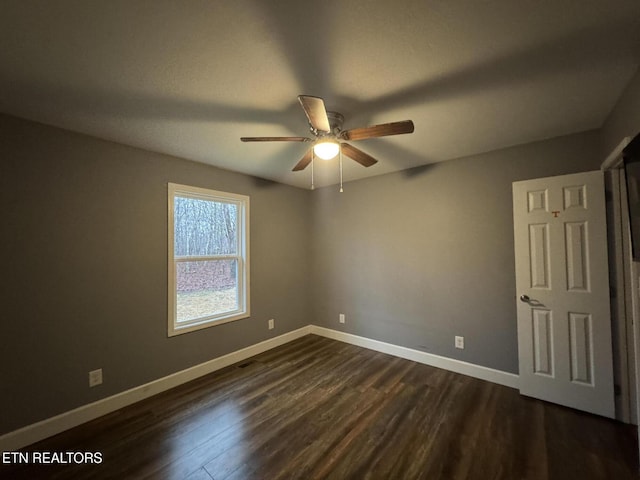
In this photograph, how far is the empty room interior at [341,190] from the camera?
1.34 m

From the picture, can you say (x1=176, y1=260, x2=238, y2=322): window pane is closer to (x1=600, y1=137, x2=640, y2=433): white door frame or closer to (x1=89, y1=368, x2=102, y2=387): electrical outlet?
(x1=89, y1=368, x2=102, y2=387): electrical outlet

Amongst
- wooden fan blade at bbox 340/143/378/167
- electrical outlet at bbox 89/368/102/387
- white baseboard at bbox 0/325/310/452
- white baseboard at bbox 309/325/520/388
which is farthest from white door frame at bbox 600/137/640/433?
electrical outlet at bbox 89/368/102/387

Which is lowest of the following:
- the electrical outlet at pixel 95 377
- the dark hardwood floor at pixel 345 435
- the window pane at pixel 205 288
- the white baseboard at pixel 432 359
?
the dark hardwood floor at pixel 345 435

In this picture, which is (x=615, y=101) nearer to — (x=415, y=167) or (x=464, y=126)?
(x=464, y=126)

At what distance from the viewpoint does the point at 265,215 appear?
380 cm

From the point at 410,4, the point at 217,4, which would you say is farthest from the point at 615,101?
the point at 217,4

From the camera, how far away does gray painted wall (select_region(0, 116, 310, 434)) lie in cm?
195

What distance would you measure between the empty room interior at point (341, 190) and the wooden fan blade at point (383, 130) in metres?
0.02

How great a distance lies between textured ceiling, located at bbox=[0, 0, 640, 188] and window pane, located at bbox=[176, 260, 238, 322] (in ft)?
4.95

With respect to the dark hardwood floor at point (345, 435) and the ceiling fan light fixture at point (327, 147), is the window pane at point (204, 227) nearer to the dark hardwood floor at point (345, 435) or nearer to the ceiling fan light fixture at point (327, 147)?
the dark hardwood floor at point (345, 435)

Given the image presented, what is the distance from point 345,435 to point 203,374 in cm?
181

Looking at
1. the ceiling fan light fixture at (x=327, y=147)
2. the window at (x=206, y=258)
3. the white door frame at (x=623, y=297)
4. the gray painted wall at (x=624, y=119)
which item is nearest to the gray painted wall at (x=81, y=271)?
the window at (x=206, y=258)

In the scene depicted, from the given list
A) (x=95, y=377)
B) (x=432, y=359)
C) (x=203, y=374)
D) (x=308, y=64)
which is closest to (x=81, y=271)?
(x=95, y=377)

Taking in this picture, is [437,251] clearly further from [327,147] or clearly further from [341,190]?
[327,147]
